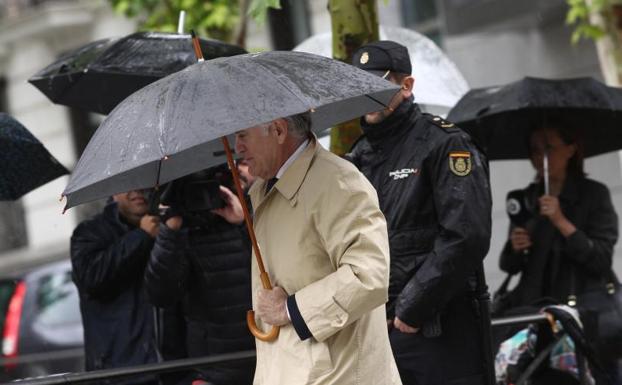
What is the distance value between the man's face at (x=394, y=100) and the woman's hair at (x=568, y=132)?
185 cm

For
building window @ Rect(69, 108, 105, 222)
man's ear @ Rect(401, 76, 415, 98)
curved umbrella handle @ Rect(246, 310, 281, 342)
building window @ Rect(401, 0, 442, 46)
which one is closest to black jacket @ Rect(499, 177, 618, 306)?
man's ear @ Rect(401, 76, 415, 98)

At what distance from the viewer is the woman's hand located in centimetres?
640

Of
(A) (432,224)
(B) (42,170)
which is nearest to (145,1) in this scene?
(B) (42,170)

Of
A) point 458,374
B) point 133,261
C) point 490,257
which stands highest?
point 133,261

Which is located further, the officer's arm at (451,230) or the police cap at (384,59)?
the police cap at (384,59)

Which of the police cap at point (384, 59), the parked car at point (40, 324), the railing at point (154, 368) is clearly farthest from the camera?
the parked car at point (40, 324)

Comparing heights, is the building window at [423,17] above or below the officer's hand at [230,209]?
above

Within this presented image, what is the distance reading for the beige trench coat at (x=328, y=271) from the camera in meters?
3.89

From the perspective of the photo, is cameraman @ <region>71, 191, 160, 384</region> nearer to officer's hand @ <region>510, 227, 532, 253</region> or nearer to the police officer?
the police officer

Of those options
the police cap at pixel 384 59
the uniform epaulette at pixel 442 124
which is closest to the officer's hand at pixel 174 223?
the police cap at pixel 384 59

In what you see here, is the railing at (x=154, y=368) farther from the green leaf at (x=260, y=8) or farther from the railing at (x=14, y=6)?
the railing at (x=14, y=6)

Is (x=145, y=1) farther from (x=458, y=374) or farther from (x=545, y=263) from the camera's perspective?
(x=458, y=374)

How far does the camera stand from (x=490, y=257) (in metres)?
12.2

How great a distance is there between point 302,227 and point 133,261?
5.66 feet
